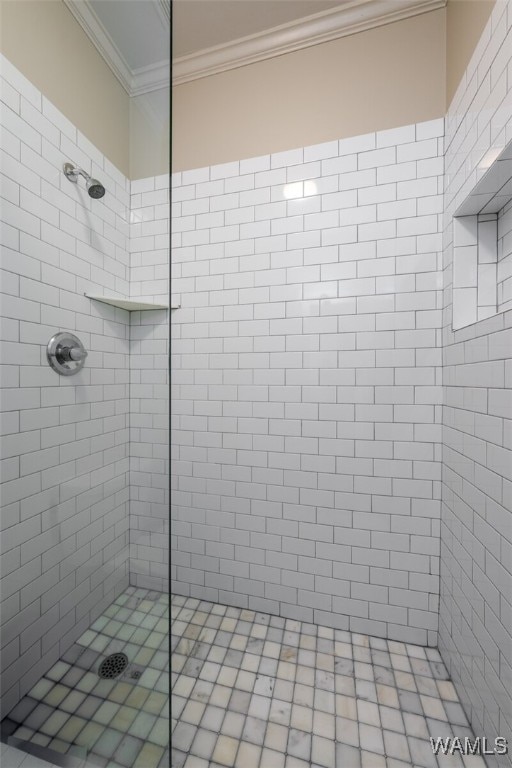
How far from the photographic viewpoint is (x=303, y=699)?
115 centimetres

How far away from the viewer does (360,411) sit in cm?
144

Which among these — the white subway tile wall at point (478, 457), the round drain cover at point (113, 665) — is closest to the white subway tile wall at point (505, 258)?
the white subway tile wall at point (478, 457)

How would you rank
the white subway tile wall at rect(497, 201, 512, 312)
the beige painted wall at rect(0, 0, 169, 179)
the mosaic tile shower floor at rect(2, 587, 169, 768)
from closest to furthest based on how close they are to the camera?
the mosaic tile shower floor at rect(2, 587, 169, 768) → the beige painted wall at rect(0, 0, 169, 179) → the white subway tile wall at rect(497, 201, 512, 312)

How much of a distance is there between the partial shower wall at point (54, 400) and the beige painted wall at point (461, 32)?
123 cm

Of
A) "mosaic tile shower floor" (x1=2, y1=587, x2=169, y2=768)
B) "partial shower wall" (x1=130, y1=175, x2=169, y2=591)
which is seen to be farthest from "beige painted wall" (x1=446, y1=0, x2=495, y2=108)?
"mosaic tile shower floor" (x1=2, y1=587, x2=169, y2=768)

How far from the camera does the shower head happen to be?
96 centimetres

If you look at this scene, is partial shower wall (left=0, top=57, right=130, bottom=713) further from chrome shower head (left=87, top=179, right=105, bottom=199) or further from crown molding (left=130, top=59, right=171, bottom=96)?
crown molding (left=130, top=59, right=171, bottom=96)

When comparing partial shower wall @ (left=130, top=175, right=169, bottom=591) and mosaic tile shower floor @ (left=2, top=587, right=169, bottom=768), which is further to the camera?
partial shower wall @ (left=130, top=175, right=169, bottom=591)

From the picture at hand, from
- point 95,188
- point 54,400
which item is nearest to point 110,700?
point 54,400

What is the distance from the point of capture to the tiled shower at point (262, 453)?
894mm

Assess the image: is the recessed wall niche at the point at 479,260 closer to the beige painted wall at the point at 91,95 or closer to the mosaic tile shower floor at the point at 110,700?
the beige painted wall at the point at 91,95

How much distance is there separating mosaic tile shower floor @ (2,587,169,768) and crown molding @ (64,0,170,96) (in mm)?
1522

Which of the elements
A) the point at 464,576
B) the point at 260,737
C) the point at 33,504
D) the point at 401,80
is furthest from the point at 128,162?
the point at 260,737

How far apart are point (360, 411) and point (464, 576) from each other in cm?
67
